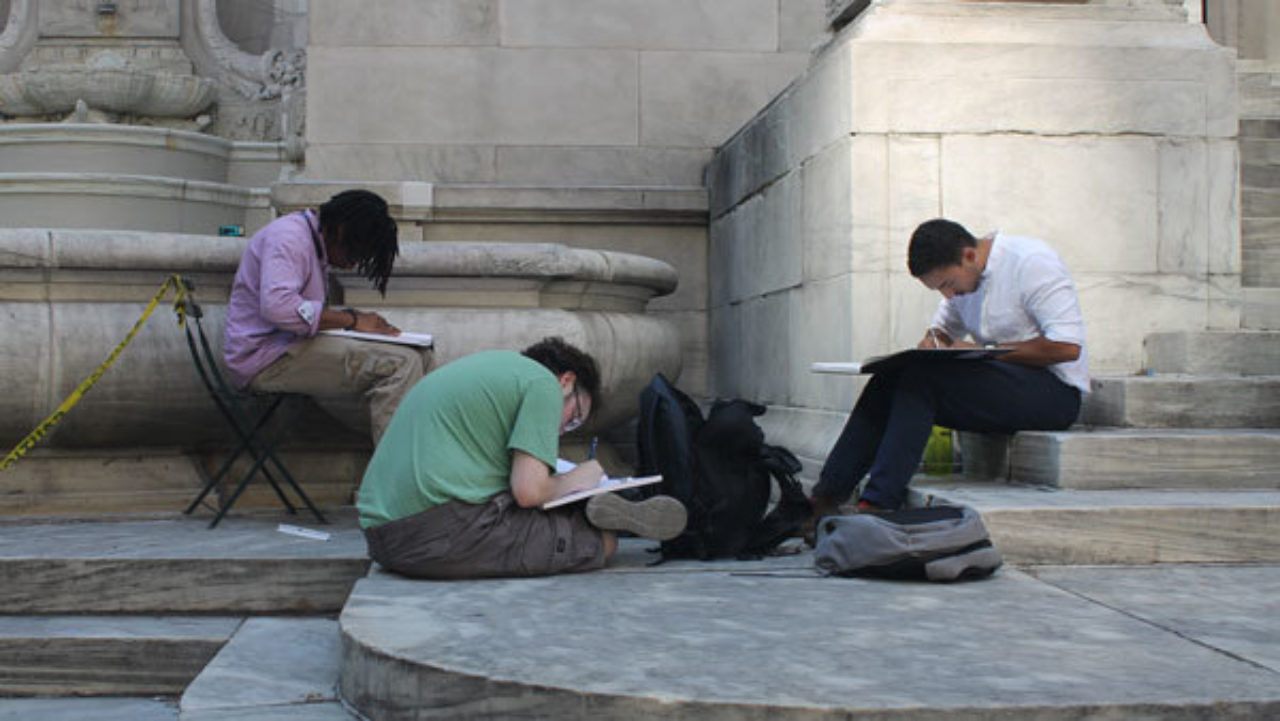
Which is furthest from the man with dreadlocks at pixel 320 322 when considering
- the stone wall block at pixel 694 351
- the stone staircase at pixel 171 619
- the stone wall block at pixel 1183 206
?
the stone wall block at pixel 1183 206

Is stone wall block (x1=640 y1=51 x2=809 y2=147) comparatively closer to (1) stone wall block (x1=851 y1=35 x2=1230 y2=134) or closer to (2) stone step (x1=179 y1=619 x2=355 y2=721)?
(1) stone wall block (x1=851 y1=35 x2=1230 y2=134)

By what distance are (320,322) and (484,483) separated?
1.53 meters

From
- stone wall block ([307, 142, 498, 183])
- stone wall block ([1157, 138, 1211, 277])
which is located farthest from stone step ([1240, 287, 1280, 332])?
stone wall block ([307, 142, 498, 183])

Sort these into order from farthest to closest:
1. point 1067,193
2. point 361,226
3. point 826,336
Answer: point 826,336 → point 1067,193 → point 361,226

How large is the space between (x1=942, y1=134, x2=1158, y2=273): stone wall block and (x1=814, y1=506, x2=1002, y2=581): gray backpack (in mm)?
2017

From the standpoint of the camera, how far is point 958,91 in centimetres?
597

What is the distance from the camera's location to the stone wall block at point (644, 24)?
8453 millimetres

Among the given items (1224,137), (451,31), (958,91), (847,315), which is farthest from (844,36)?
(451,31)

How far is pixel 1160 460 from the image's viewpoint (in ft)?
16.6

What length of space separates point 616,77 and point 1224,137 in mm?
3671

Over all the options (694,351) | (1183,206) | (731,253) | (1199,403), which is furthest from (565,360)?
(694,351)

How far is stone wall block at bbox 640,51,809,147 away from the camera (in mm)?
8555

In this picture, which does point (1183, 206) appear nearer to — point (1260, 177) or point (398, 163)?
point (1260, 177)

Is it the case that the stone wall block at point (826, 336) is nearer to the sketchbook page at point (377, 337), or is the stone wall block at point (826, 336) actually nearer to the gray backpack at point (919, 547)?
the gray backpack at point (919, 547)
